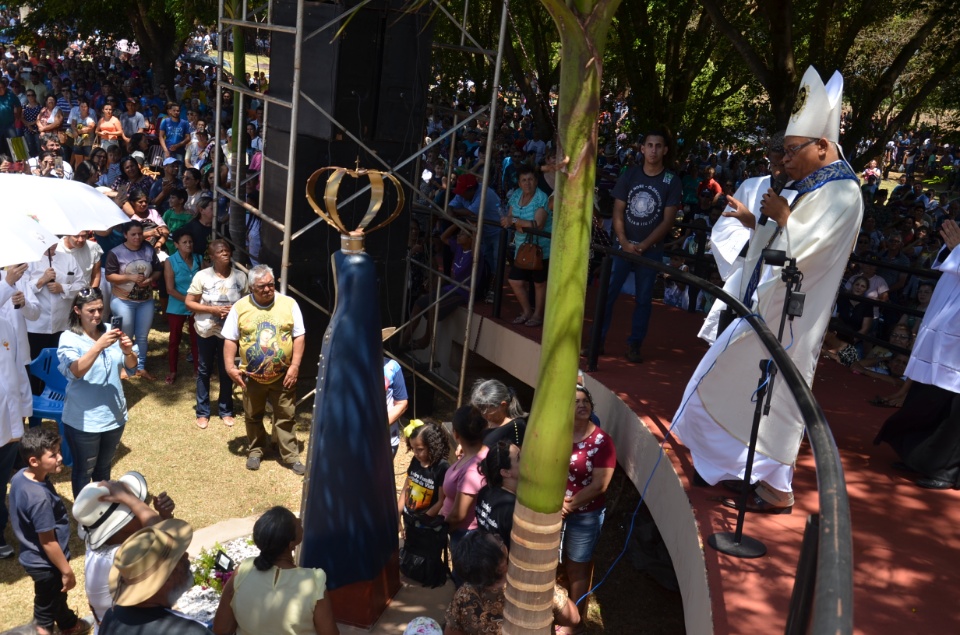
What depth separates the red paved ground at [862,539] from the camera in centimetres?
357

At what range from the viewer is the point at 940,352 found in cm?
477

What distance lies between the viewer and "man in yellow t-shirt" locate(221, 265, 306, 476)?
7527mm

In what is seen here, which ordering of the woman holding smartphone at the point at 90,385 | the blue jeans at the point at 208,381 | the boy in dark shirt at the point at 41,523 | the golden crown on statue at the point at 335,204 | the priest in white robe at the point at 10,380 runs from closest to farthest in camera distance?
the golden crown on statue at the point at 335,204 → the boy in dark shirt at the point at 41,523 → the priest in white robe at the point at 10,380 → the woman holding smartphone at the point at 90,385 → the blue jeans at the point at 208,381

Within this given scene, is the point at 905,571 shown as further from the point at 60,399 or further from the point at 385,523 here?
the point at 60,399

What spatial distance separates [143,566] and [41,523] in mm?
2085

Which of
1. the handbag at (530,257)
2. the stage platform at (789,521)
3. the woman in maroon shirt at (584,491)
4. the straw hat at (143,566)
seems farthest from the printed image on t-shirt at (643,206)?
the straw hat at (143,566)

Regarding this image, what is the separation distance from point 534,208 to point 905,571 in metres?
5.05

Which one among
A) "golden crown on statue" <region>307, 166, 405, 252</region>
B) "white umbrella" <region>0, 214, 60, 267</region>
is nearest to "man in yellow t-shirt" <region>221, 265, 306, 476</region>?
"white umbrella" <region>0, 214, 60, 267</region>

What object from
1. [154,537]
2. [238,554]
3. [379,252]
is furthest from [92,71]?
[154,537]

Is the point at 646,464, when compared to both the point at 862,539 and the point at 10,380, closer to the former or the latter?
the point at 862,539

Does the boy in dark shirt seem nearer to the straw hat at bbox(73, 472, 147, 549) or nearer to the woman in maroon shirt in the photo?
the straw hat at bbox(73, 472, 147, 549)

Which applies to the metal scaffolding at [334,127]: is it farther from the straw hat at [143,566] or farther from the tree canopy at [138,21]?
the tree canopy at [138,21]

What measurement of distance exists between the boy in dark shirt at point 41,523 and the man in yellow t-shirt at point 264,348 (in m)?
2.46

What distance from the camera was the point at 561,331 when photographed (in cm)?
295
